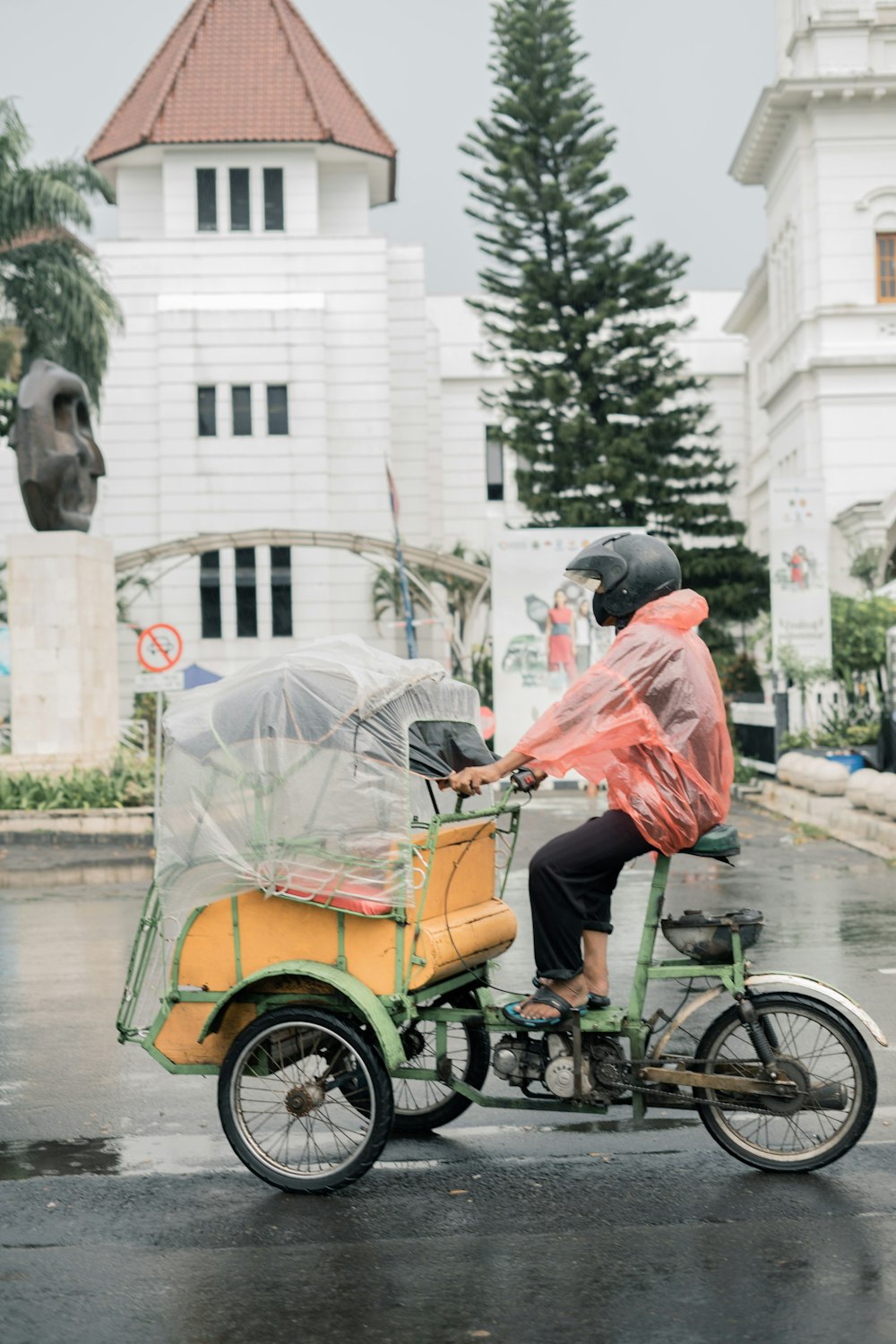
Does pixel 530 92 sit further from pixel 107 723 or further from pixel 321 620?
pixel 107 723

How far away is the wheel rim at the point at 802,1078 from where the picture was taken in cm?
545

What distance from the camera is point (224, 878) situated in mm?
5574

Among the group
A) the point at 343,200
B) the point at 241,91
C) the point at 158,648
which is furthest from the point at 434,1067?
the point at 241,91

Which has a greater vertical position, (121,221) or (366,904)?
(121,221)

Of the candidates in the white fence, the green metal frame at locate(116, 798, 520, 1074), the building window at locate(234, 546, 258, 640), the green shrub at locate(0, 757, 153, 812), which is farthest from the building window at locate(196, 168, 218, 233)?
the green metal frame at locate(116, 798, 520, 1074)

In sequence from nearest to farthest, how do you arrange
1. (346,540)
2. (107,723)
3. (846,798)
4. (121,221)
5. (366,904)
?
(366,904) → (846,798) → (107,723) → (346,540) → (121,221)

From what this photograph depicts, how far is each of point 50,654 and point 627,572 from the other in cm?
1908

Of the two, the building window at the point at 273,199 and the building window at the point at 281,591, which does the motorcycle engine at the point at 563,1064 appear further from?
the building window at the point at 273,199

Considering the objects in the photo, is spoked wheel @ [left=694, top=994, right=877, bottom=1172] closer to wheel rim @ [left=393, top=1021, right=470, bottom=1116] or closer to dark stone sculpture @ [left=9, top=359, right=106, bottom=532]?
wheel rim @ [left=393, top=1021, right=470, bottom=1116]

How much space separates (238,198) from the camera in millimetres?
49344

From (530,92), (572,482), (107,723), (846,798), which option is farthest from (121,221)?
(846,798)

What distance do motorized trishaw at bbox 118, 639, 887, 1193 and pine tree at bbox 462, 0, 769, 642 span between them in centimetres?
3450

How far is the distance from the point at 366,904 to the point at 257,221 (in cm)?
4587

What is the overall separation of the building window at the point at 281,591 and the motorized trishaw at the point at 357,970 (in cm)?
4207
